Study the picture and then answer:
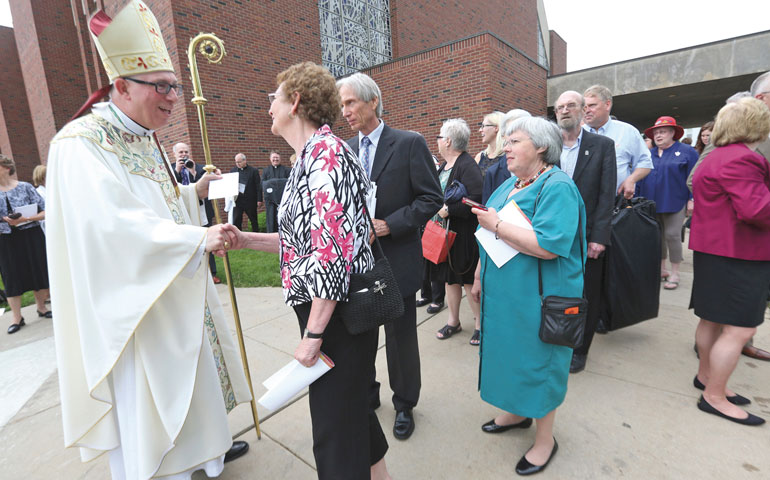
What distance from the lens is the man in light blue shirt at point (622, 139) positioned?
3.22 meters

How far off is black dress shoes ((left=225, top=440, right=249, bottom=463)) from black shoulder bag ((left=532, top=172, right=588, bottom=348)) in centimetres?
179

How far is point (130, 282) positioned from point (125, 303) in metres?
0.08

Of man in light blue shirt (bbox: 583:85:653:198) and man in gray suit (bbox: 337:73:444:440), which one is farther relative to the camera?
man in light blue shirt (bbox: 583:85:653:198)

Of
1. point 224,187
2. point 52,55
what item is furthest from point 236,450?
point 52,55

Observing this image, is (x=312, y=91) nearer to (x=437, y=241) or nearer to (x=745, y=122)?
(x=437, y=241)

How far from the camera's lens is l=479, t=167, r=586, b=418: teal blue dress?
1.74 m

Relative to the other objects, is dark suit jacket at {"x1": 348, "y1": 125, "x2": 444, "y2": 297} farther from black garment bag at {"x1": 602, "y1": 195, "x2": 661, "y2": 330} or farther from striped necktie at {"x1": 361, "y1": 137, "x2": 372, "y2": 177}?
black garment bag at {"x1": 602, "y1": 195, "x2": 661, "y2": 330}

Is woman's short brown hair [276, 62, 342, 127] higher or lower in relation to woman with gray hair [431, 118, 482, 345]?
higher

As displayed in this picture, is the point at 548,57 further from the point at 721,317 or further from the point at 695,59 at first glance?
the point at 721,317

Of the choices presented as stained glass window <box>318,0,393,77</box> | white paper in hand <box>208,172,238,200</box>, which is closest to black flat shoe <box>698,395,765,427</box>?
white paper in hand <box>208,172,238,200</box>

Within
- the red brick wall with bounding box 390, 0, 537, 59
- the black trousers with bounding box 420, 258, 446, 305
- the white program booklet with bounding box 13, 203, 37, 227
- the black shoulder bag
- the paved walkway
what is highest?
the red brick wall with bounding box 390, 0, 537, 59

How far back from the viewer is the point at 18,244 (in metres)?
4.74

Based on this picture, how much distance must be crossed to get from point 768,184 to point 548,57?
27327mm

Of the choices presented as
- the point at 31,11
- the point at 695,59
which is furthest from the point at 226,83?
the point at 695,59
